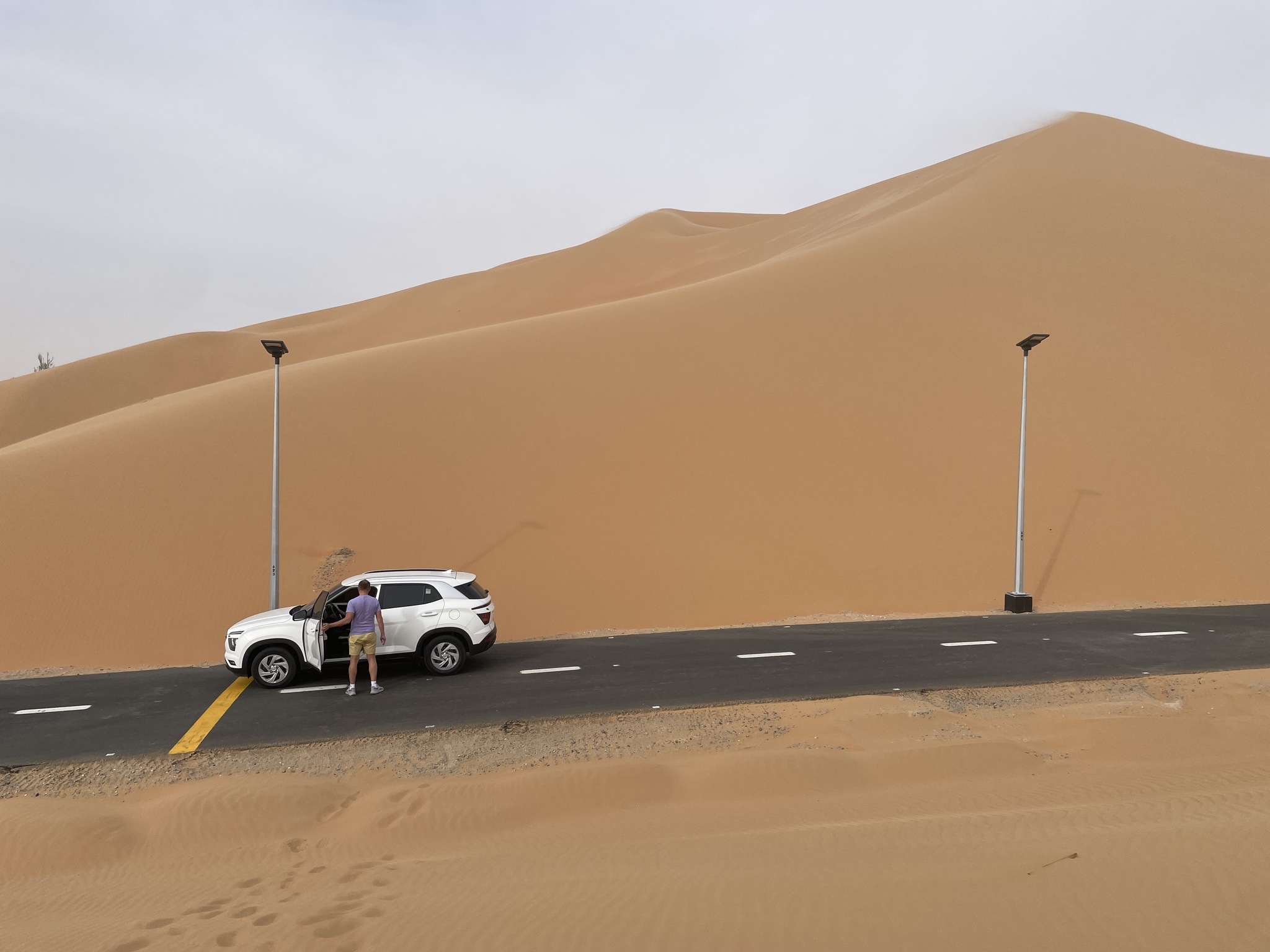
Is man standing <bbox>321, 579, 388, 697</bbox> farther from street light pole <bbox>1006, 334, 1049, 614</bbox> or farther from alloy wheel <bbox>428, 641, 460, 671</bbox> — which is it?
street light pole <bbox>1006, 334, 1049, 614</bbox>

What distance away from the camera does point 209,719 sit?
970 centimetres

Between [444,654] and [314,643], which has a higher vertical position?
[314,643]

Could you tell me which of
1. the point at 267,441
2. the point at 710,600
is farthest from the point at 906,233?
the point at 267,441

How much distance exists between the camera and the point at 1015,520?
1961cm

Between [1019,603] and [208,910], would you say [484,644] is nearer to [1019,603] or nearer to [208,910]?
[208,910]

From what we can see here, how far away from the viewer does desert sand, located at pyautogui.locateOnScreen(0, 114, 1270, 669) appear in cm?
1739

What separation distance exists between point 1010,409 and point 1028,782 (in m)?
16.9

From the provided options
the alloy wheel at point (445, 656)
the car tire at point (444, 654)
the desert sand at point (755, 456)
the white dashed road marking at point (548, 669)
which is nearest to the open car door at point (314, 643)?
the car tire at point (444, 654)

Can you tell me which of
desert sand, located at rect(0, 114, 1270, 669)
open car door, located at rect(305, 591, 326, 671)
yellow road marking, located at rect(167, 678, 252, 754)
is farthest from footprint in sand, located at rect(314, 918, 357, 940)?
desert sand, located at rect(0, 114, 1270, 669)

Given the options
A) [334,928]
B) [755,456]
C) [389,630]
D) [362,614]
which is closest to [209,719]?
[362,614]

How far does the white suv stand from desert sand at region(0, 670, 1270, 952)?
2421 millimetres

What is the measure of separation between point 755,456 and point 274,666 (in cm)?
1379

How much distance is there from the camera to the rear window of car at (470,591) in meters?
11.6

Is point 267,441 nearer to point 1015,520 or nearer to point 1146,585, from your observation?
point 1015,520
